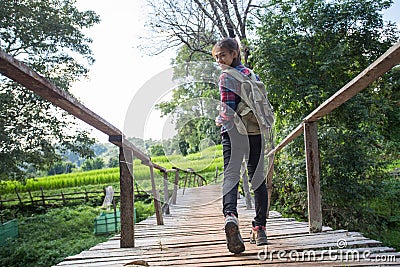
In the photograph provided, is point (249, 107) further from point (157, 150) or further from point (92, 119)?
point (157, 150)

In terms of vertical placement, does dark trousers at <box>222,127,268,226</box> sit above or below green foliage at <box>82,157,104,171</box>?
below

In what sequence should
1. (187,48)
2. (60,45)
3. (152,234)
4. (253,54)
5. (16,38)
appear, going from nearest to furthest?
(152,234)
(253,54)
(16,38)
(60,45)
(187,48)

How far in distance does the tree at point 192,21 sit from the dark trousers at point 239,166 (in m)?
7.84

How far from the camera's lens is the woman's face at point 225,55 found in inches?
68.5

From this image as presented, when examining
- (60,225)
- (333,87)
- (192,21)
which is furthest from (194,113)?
(60,225)

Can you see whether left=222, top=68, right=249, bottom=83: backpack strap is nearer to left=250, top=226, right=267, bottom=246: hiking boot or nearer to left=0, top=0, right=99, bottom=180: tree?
left=250, top=226, right=267, bottom=246: hiking boot

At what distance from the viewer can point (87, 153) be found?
8906mm

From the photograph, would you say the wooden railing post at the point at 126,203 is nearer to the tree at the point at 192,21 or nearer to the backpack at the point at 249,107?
the backpack at the point at 249,107

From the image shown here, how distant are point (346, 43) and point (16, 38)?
6.49 meters

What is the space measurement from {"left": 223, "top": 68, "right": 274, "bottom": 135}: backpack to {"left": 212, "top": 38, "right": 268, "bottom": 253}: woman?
2cm

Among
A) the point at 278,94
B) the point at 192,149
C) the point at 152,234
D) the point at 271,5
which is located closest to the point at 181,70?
the point at 192,149

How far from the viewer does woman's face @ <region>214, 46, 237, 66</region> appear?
174 cm

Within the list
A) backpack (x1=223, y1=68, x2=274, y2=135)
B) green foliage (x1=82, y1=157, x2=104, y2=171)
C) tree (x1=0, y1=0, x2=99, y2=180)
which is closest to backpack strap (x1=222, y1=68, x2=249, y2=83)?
backpack (x1=223, y1=68, x2=274, y2=135)

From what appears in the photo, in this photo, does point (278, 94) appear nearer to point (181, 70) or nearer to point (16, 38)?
point (181, 70)
